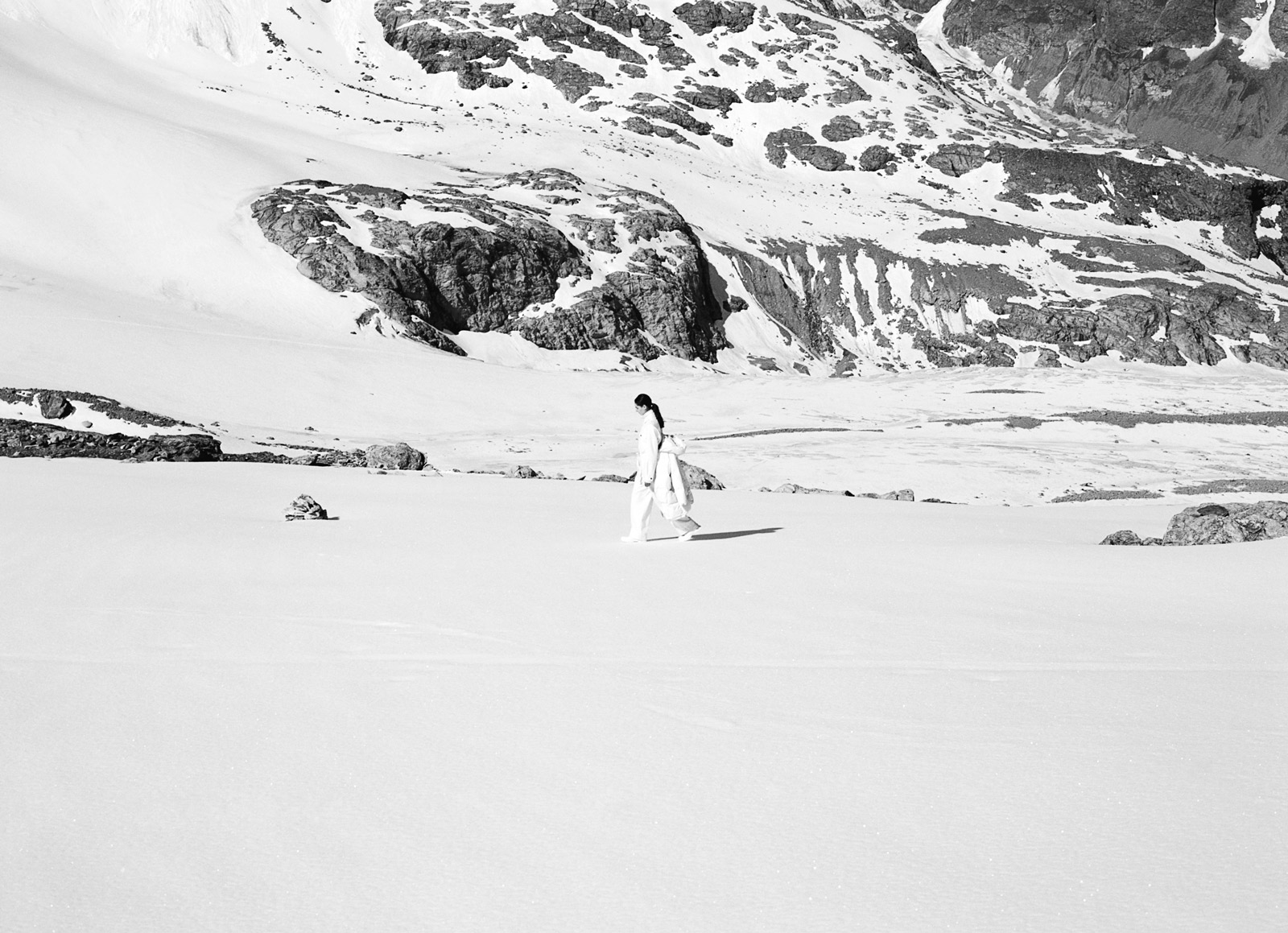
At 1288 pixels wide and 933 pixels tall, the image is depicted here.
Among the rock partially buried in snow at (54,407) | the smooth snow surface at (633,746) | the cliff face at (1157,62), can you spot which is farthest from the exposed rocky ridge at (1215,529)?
the cliff face at (1157,62)

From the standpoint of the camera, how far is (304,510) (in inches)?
404

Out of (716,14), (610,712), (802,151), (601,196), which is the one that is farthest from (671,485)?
(716,14)

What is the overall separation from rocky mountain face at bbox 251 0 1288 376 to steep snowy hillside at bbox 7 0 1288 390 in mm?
186

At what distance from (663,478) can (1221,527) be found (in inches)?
195

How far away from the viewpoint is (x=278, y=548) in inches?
328

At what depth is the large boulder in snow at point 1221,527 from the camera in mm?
9766

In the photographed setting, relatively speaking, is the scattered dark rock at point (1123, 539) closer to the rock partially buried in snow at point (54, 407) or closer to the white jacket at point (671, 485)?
the white jacket at point (671, 485)

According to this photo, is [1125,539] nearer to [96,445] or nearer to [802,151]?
[96,445]

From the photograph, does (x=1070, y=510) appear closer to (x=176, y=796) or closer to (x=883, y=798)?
(x=883, y=798)

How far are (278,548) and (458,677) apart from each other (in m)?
4.17

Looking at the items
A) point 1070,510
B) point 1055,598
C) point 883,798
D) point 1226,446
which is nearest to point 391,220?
point 1226,446

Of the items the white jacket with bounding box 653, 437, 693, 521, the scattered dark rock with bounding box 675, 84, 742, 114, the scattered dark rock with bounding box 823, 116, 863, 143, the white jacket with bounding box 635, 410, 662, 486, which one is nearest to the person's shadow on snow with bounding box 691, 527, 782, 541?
the white jacket with bounding box 653, 437, 693, 521

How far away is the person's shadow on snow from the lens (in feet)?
33.7

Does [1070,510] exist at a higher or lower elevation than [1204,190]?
lower
